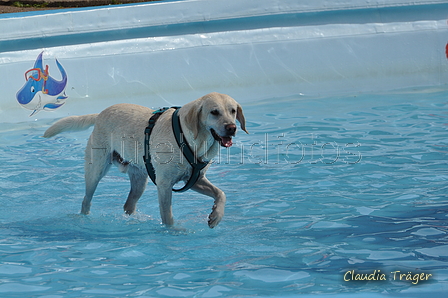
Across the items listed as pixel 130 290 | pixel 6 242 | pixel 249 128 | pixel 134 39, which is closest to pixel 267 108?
pixel 249 128

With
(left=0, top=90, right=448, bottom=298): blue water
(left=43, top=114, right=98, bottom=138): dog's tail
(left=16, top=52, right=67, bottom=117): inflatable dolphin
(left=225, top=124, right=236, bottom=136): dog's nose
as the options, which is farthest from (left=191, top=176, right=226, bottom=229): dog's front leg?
(left=16, top=52, right=67, bottom=117): inflatable dolphin

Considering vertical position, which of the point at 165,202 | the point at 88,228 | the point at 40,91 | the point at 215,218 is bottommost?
the point at 88,228

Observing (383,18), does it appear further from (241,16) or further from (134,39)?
(134,39)

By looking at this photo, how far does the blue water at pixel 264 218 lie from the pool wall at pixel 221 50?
1.01 metres

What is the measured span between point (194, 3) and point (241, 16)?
27.0 inches

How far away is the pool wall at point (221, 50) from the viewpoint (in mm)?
7512

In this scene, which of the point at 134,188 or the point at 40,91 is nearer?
the point at 134,188

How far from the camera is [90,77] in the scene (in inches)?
301

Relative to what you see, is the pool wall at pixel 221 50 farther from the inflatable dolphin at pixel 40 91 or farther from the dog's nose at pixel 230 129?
the dog's nose at pixel 230 129

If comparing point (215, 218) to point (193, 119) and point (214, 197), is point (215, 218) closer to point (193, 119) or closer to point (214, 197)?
point (214, 197)

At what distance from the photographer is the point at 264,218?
415 centimetres

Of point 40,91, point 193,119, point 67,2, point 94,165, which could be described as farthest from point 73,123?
point 67,2

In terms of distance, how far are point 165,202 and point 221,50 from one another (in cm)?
439

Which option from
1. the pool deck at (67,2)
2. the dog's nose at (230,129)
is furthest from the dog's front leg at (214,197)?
the pool deck at (67,2)
